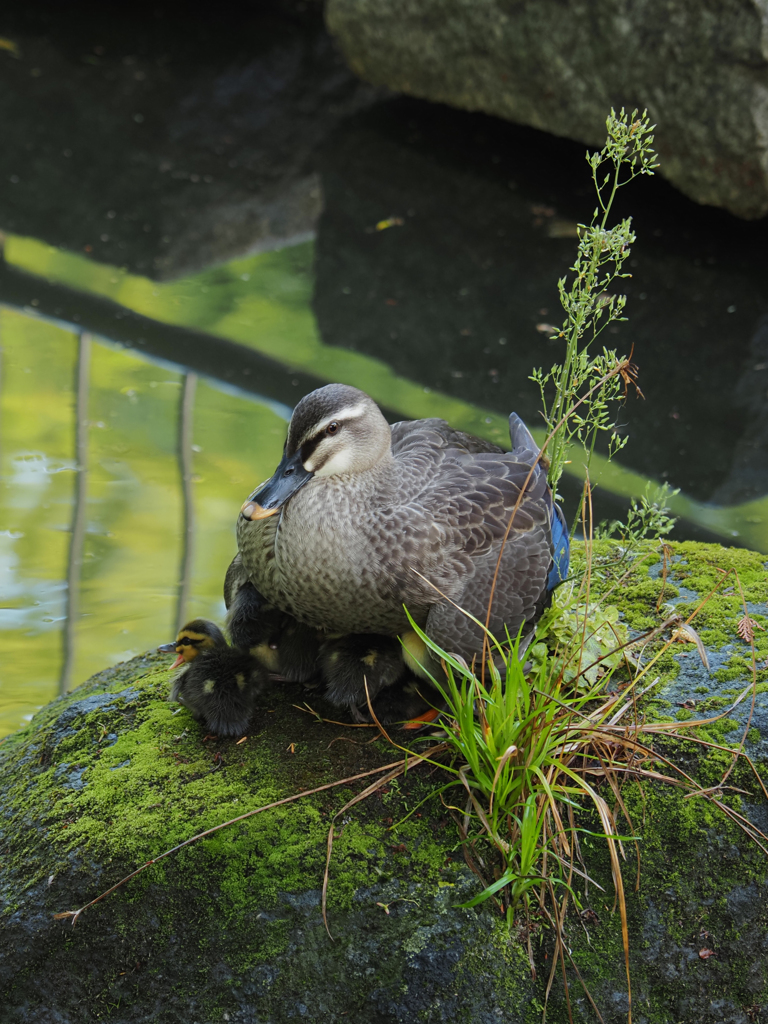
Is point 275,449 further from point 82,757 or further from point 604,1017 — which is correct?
point 604,1017

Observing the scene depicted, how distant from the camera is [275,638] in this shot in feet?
9.68

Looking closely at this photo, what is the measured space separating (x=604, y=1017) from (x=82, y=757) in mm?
1526

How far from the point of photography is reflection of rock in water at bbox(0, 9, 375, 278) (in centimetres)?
685

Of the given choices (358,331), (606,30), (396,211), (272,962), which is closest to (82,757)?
(272,962)

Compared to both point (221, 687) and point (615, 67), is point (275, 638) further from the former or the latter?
point (615, 67)

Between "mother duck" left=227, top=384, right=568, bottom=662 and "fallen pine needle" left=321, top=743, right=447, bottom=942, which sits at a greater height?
"mother duck" left=227, top=384, right=568, bottom=662

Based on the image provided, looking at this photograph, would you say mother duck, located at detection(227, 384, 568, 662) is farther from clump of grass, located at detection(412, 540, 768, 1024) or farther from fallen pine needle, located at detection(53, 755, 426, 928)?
fallen pine needle, located at detection(53, 755, 426, 928)

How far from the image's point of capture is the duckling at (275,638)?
2932 mm

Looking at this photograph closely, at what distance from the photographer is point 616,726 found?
2674 millimetres

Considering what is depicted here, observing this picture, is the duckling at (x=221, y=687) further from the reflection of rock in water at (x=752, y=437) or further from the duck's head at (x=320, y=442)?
the reflection of rock in water at (x=752, y=437)

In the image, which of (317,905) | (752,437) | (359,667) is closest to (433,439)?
(359,667)

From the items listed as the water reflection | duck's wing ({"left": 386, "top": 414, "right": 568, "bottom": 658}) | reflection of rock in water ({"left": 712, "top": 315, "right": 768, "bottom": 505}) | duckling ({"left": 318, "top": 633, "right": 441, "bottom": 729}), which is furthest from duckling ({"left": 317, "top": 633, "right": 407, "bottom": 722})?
reflection of rock in water ({"left": 712, "top": 315, "right": 768, "bottom": 505})

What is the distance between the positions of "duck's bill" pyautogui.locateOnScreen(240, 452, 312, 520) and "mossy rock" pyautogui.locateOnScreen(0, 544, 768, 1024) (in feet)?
2.24

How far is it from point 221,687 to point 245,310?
3795 millimetres
